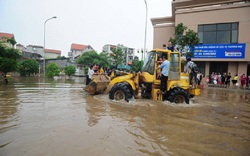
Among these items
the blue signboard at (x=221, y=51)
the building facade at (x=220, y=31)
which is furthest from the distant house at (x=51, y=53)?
the blue signboard at (x=221, y=51)

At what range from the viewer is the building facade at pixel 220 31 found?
2173 cm

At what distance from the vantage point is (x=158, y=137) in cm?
396

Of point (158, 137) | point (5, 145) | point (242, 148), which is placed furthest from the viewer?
point (158, 137)

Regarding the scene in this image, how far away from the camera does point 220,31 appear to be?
2323 cm

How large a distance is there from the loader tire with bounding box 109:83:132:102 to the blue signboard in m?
19.0

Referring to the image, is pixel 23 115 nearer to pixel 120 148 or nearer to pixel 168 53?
pixel 120 148

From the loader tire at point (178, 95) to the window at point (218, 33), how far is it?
18821 mm

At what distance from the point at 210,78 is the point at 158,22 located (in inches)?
493

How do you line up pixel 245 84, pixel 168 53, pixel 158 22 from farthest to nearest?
pixel 158 22
pixel 245 84
pixel 168 53

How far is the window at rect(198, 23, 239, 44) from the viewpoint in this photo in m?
22.5

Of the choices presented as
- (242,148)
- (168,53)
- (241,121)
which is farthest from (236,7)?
(242,148)

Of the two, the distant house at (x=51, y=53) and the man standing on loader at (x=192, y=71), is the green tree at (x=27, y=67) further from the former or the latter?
the distant house at (x=51, y=53)

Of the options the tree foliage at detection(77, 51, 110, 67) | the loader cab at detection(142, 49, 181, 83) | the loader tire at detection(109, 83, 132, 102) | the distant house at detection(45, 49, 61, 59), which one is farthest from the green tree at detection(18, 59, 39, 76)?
the distant house at detection(45, 49, 61, 59)

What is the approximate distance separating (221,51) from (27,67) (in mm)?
29815
